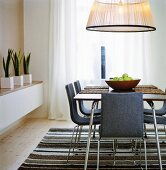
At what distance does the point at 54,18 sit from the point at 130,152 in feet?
10.2

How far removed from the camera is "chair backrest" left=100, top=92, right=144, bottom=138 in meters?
2.95

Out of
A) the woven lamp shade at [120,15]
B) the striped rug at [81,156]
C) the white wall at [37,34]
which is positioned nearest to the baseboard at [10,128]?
the striped rug at [81,156]

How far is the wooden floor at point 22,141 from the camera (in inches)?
145

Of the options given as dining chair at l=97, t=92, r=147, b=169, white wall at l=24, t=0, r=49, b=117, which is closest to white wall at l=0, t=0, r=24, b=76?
white wall at l=24, t=0, r=49, b=117

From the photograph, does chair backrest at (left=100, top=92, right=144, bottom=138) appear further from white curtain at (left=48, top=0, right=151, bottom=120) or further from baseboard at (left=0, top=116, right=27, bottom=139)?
white curtain at (left=48, top=0, right=151, bottom=120)

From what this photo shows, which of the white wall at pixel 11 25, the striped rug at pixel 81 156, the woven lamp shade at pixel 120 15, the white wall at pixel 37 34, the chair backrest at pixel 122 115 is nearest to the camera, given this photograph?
the chair backrest at pixel 122 115

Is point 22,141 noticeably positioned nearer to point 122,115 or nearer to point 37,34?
point 122,115

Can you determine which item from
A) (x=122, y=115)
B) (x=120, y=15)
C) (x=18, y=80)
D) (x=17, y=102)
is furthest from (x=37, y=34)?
(x=122, y=115)

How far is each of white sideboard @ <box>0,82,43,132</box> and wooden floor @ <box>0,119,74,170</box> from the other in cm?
29

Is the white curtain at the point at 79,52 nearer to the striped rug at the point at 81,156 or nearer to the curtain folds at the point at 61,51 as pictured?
the curtain folds at the point at 61,51

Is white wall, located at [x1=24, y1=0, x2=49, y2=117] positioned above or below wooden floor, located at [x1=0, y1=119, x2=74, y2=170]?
above

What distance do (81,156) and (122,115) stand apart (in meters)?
1.03

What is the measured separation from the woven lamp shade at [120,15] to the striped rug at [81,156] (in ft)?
4.66

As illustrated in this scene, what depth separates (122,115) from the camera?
117 inches
